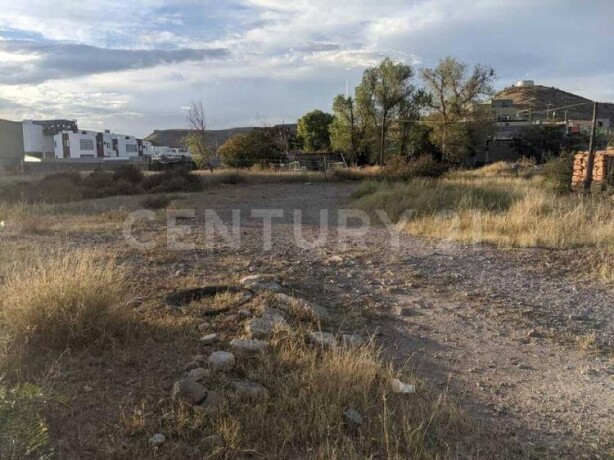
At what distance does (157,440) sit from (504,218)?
9034mm

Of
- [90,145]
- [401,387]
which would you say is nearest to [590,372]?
[401,387]

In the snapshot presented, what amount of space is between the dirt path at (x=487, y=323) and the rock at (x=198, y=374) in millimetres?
1523

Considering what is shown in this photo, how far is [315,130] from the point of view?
61156 mm

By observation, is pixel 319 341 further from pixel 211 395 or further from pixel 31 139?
pixel 31 139

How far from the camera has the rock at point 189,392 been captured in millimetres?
3064

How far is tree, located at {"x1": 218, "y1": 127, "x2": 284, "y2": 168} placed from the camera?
4505 centimetres

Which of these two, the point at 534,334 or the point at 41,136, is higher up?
the point at 41,136

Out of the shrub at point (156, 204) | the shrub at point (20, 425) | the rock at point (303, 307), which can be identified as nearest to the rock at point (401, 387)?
the rock at point (303, 307)

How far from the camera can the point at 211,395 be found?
312 cm

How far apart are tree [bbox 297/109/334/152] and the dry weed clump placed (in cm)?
5752

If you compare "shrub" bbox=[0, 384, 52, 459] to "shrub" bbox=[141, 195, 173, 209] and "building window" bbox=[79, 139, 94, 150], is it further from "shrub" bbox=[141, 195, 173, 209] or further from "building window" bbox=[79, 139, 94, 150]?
"building window" bbox=[79, 139, 94, 150]

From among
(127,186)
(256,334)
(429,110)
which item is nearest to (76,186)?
(127,186)

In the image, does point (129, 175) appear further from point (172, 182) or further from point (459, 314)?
point (459, 314)

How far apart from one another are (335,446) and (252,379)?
94 centimetres
